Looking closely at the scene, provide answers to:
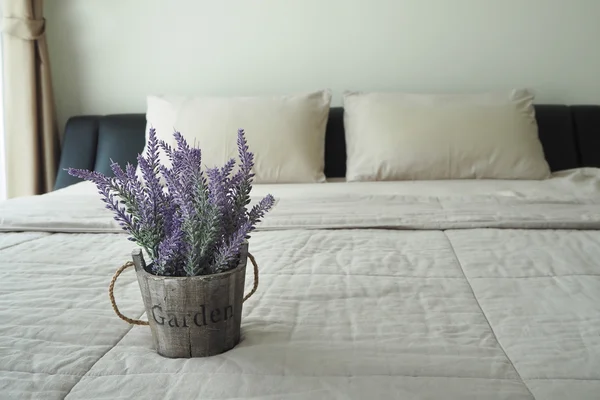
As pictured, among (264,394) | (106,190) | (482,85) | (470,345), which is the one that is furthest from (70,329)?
(482,85)

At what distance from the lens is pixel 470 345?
0.77m

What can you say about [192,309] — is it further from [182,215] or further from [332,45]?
[332,45]

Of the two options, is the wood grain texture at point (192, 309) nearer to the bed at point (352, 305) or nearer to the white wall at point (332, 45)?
the bed at point (352, 305)

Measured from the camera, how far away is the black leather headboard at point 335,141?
2373 millimetres

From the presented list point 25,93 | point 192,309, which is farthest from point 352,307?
point 25,93

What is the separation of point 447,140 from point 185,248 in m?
1.60

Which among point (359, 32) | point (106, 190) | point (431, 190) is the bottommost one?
point (431, 190)

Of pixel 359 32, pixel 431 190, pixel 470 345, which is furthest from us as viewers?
pixel 359 32

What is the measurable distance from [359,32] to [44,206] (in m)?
1.56

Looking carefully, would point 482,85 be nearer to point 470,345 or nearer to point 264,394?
point 470,345

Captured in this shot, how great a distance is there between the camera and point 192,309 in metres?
0.72

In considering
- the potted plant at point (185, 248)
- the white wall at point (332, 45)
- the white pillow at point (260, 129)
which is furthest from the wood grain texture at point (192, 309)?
→ the white wall at point (332, 45)

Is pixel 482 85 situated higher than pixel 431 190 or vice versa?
pixel 482 85

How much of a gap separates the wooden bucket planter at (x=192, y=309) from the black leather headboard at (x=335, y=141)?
1672 millimetres
